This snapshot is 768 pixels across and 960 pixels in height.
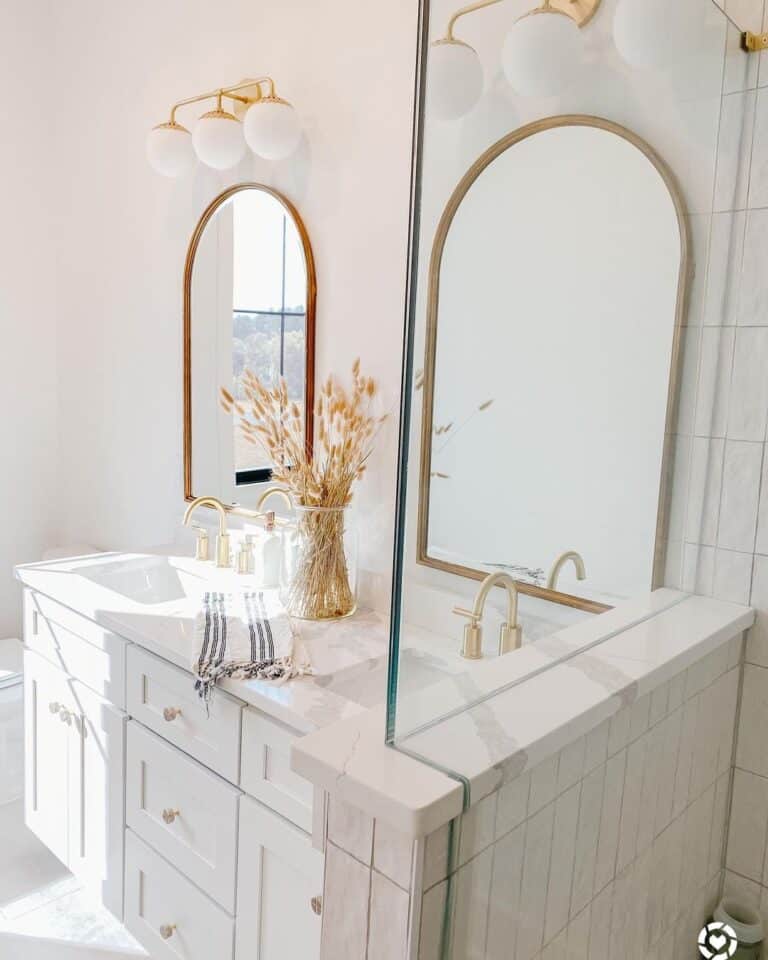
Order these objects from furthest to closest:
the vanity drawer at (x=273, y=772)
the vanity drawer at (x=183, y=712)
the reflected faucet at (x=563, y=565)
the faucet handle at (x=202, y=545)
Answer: the faucet handle at (x=202, y=545) < the vanity drawer at (x=183, y=712) < the vanity drawer at (x=273, y=772) < the reflected faucet at (x=563, y=565)

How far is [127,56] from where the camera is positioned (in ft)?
8.15

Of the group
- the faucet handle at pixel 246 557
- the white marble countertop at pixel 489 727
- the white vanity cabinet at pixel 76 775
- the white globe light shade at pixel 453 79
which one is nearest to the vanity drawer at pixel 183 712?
the white vanity cabinet at pixel 76 775

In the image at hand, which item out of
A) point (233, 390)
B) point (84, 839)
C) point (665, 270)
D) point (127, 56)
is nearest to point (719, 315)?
point (665, 270)

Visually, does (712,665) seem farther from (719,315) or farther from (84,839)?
(84,839)

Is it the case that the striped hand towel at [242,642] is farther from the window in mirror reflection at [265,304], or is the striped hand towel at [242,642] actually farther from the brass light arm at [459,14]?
the brass light arm at [459,14]

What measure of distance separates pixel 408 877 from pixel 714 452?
33.7 inches

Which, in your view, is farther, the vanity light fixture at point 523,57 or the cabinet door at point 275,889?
the cabinet door at point 275,889

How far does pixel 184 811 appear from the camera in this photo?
1.62 meters

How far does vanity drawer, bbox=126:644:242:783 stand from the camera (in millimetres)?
1476

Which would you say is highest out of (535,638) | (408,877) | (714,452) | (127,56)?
(127,56)

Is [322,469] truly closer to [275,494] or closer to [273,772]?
[275,494]

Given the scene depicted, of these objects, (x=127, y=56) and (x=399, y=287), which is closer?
(x=399, y=287)

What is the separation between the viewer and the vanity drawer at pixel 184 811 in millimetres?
1519

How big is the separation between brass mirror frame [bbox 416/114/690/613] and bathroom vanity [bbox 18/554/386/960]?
0.46m
